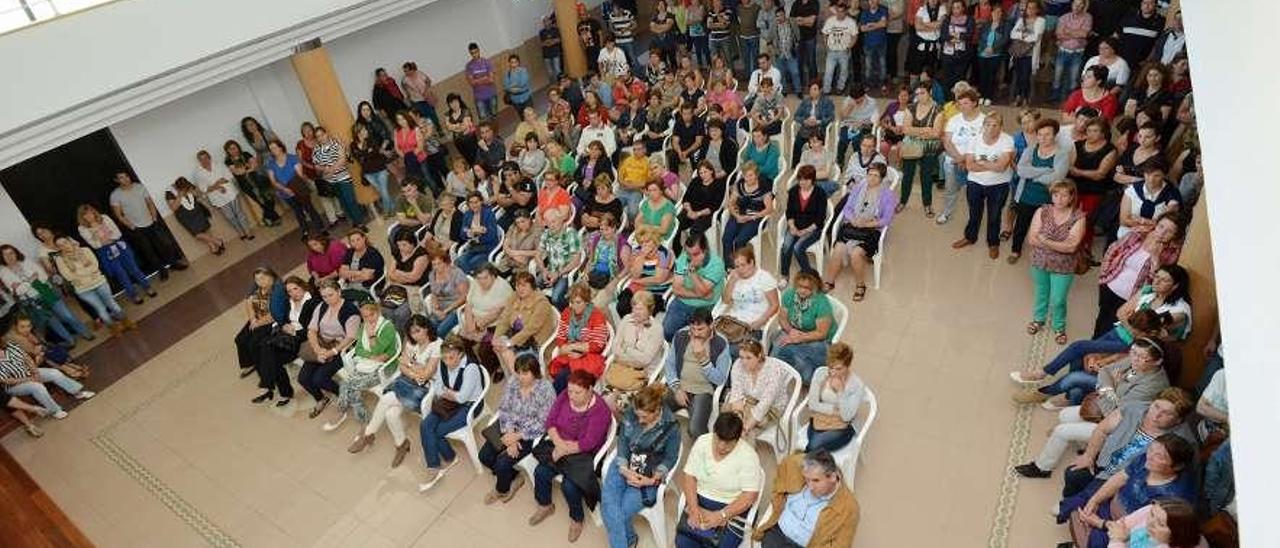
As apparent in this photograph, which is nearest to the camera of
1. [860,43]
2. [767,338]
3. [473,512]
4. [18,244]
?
[473,512]

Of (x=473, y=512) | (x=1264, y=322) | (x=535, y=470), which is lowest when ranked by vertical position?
(x=473, y=512)

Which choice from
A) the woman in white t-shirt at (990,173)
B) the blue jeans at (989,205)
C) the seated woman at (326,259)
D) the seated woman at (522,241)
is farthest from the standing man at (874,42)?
the seated woman at (326,259)

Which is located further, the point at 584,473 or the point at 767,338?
the point at 767,338

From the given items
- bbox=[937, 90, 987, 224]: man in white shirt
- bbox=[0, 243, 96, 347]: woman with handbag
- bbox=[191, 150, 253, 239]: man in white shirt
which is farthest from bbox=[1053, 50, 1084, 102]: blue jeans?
bbox=[0, 243, 96, 347]: woman with handbag

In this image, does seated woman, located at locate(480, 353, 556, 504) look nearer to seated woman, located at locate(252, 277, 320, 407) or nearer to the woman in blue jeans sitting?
seated woman, located at locate(252, 277, 320, 407)

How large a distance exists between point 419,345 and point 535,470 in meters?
1.37

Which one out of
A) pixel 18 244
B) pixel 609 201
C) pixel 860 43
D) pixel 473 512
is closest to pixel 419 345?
pixel 473 512

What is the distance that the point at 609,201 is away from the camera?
720cm

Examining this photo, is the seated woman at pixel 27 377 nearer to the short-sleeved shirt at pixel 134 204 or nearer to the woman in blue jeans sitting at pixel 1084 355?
the short-sleeved shirt at pixel 134 204

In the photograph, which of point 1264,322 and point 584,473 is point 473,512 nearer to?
point 584,473

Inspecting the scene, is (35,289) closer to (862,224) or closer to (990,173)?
(862,224)

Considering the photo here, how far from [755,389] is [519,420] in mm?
1604

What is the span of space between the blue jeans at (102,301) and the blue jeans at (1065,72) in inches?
448

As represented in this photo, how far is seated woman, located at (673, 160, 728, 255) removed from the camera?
7.31 m
